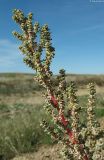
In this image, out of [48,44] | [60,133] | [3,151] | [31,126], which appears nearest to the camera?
[48,44]

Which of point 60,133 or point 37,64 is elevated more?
point 37,64

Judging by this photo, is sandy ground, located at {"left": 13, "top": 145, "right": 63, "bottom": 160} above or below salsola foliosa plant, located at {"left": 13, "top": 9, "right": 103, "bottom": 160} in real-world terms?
below

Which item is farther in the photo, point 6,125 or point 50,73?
point 6,125

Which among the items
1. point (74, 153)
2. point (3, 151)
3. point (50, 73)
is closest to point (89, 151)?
point (74, 153)

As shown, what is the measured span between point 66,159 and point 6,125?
31.4ft

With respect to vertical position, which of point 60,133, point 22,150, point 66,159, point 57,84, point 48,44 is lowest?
point 22,150

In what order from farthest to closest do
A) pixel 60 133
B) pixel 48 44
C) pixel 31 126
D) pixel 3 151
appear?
pixel 31 126
pixel 3 151
pixel 60 133
pixel 48 44

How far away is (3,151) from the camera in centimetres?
1103

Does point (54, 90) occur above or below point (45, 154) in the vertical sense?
above

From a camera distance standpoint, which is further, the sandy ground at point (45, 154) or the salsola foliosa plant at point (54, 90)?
the sandy ground at point (45, 154)

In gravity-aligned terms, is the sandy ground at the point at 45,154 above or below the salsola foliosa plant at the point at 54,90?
below

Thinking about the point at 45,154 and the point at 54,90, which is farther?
the point at 45,154

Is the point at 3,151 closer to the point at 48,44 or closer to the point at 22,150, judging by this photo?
the point at 22,150

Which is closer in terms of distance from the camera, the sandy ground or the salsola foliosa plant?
the salsola foliosa plant
